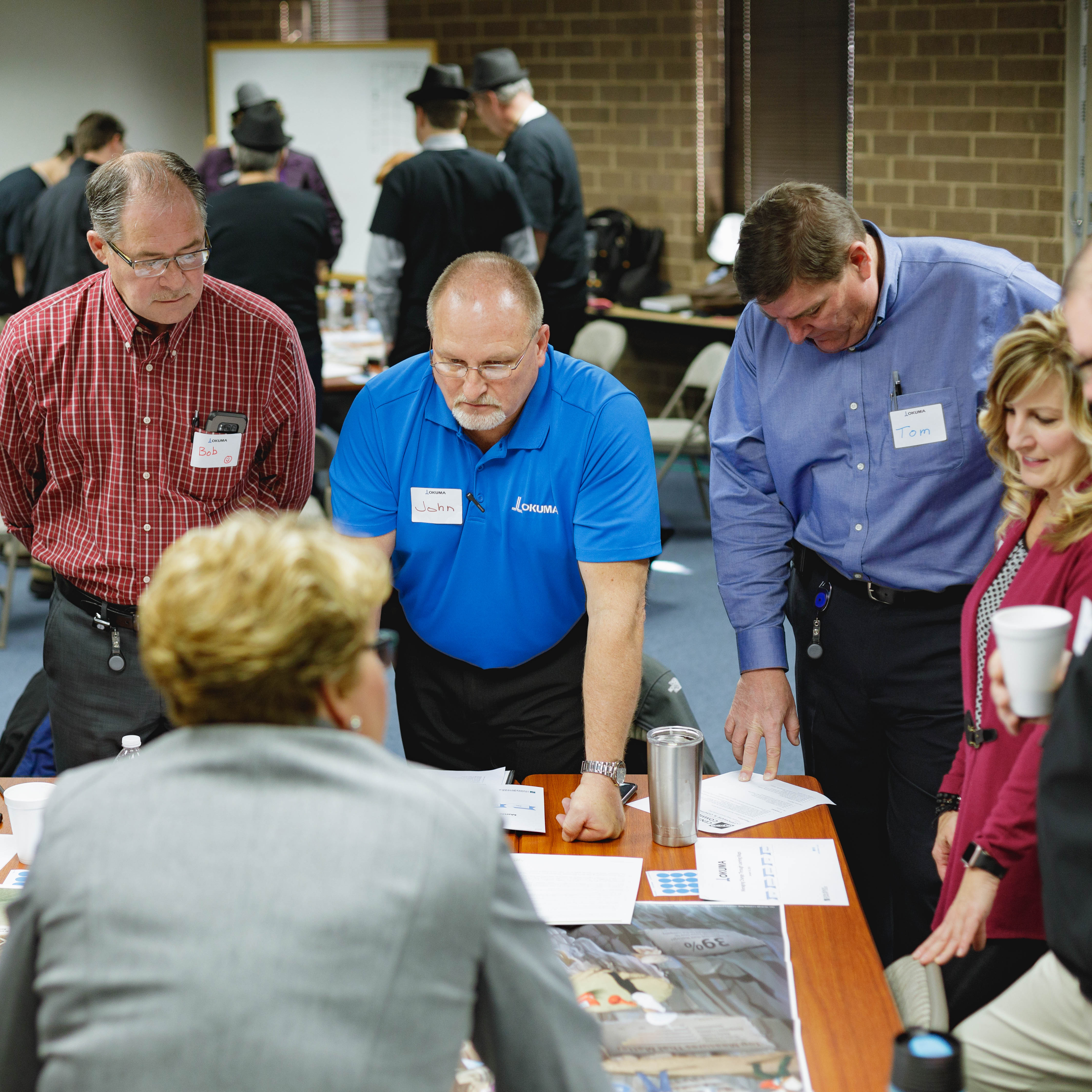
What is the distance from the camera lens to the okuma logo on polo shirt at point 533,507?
216 centimetres

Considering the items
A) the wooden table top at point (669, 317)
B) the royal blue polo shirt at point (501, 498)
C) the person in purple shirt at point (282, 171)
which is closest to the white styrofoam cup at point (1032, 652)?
the royal blue polo shirt at point (501, 498)

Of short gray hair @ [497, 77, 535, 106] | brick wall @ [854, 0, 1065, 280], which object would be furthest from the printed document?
brick wall @ [854, 0, 1065, 280]

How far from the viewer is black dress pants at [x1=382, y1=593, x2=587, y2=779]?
7.39ft

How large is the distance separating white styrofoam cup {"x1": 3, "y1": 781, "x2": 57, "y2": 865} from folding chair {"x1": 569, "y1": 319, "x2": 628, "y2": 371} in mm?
4573

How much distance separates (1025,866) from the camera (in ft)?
5.24

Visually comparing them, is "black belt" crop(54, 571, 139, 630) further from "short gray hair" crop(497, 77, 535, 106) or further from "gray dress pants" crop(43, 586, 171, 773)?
"short gray hair" crop(497, 77, 535, 106)

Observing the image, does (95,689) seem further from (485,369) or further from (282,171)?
(282,171)

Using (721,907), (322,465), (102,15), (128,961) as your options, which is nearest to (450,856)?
(128,961)

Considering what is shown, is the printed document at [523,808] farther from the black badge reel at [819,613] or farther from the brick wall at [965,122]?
the brick wall at [965,122]

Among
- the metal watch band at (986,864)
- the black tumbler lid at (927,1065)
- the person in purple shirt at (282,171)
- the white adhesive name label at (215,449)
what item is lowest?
the metal watch band at (986,864)

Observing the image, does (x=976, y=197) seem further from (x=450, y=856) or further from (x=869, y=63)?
(x=450, y=856)

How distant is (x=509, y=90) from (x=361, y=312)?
1.56 metres

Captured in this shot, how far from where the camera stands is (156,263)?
2.23m

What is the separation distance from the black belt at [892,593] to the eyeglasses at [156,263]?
4.13ft
